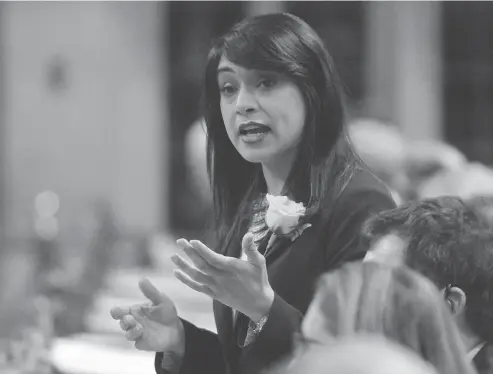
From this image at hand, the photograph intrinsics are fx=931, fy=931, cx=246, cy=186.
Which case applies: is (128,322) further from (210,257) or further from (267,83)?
(267,83)

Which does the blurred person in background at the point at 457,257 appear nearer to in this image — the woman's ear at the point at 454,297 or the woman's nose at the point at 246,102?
the woman's ear at the point at 454,297

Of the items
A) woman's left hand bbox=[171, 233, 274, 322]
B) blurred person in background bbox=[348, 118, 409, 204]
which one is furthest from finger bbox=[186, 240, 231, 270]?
blurred person in background bbox=[348, 118, 409, 204]

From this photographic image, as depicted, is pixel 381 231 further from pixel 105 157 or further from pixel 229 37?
pixel 105 157

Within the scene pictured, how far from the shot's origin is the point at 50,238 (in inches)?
211

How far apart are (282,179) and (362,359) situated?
26.2 inches

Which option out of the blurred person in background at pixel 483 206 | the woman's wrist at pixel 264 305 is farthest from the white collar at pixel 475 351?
the woman's wrist at pixel 264 305

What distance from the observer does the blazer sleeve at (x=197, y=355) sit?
1.37 m

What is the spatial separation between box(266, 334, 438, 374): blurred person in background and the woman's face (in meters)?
Answer: 0.55

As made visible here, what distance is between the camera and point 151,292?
1.28 m

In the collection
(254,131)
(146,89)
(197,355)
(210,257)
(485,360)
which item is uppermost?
(254,131)

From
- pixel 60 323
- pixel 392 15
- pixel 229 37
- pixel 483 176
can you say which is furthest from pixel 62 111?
pixel 229 37

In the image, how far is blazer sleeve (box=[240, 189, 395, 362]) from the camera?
117 cm

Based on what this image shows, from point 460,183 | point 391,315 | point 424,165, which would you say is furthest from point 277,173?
point 424,165

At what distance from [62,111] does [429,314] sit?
770 centimetres
